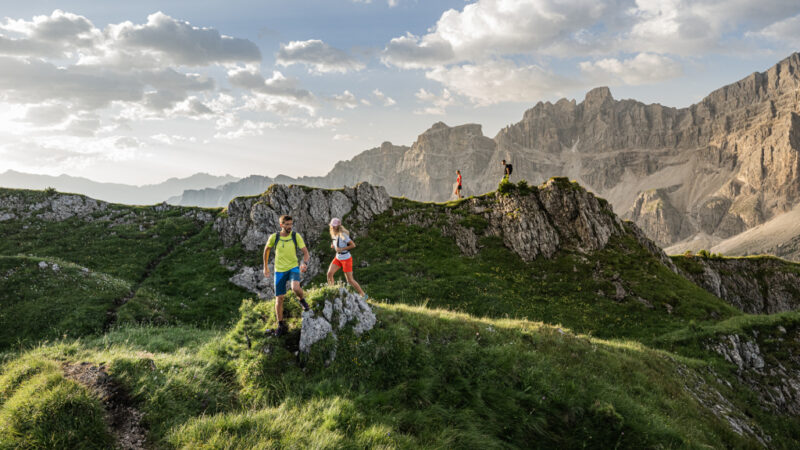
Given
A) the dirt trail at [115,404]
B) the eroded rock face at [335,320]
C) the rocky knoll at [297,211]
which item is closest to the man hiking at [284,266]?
the eroded rock face at [335,320]

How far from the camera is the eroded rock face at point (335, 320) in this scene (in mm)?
11320

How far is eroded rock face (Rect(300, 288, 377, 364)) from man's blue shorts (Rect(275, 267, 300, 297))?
50.8 inches

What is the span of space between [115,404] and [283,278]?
5.51 metres

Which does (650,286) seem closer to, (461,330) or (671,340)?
(671,340)

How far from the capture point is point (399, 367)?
10891mm

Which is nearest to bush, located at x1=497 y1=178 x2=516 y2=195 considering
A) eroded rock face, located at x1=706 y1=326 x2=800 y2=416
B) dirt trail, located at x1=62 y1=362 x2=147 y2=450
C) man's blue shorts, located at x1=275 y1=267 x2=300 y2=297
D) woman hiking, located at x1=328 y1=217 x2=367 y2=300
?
eroded rock face, located at x1=706 y1=326 x2=800 y2=416

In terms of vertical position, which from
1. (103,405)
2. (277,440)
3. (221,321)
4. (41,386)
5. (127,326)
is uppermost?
(41,386)

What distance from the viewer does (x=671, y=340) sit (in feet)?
75.2

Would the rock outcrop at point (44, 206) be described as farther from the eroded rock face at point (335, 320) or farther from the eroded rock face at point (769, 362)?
the eroded rock face at point (769, 362)

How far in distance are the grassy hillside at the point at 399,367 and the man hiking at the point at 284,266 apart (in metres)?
0.58

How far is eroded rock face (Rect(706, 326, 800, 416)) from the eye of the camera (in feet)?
61.6

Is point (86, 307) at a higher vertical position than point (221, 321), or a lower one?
higher

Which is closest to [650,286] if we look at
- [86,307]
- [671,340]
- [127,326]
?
[671,340]

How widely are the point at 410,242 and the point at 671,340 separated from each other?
23594mm
